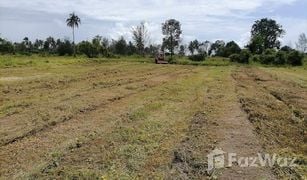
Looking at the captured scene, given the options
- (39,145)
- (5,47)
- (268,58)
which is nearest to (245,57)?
(268,58)

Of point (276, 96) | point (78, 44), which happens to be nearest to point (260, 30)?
point (78, 44)

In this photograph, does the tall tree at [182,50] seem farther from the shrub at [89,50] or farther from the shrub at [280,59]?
the shrub at [280,59]

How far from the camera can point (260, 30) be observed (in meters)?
103

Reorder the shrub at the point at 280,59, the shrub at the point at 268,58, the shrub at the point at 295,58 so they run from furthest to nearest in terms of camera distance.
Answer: the shrub at the point at 268,58 → the shrub at the point at 280,59 → the shrub at the point at 295,58

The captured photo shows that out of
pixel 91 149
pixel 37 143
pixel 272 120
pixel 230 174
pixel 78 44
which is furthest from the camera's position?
pixel 78 44

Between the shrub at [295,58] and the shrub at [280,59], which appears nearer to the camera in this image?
the shrub at [295,58]

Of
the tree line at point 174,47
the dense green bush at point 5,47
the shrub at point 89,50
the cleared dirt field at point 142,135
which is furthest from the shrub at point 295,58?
the dense green bush at point 5,47

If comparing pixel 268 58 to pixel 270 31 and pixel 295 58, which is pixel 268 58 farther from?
pixel 270 31

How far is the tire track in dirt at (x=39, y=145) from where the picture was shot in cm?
711

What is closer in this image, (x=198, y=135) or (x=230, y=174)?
(x=230, y=174)

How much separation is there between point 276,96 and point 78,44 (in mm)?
77903

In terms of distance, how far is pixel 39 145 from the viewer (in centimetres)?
843

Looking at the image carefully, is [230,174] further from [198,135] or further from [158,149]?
[198,135]

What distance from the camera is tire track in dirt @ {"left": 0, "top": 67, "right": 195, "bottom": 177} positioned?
711cm
